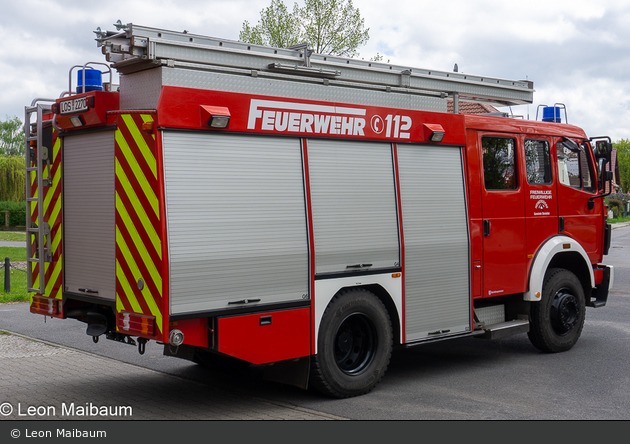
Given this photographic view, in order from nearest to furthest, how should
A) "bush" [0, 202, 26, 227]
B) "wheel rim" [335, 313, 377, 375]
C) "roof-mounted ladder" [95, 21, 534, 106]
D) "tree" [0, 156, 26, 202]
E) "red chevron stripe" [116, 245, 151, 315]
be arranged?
"red chevron stripe" [116, 245, 151, 315] → "roof-mounted ladder" [95, 21, 534, 106] → "wheel rim" [335, 313, 377, 375] → "bush" [0, 202, 26, 227] → "tree" [0, 156, 26, 202]

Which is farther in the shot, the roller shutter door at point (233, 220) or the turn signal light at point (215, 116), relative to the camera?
the turn signal light at point (215, 116)

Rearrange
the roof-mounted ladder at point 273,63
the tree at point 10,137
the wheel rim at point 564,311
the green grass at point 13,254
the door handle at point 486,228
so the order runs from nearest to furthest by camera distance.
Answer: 1. the roof-mounted ladder at point 273,63
2. the door handle at point 486,228
3. the wheel rim at point 564,311
4. the green grass at point 13,254
5. the tree at point 10,137

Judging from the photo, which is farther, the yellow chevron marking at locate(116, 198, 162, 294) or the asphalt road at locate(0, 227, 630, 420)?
the asphalt road at locate(0, 227, 630, 420)

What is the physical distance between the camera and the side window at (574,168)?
9.01 m

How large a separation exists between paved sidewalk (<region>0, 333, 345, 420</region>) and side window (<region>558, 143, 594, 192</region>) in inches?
188

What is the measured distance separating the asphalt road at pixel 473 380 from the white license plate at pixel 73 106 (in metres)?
3.09

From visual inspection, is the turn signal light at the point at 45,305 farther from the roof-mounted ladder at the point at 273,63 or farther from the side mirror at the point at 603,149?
the side mirror at the point at 603,149

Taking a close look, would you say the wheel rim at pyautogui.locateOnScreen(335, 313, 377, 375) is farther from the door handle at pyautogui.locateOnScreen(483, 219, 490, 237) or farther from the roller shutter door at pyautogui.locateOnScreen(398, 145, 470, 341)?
the door handle at pyautogui.locateOnScreen(483, 219, 490, 237)

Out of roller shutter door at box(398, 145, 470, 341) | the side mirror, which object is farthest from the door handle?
the side mirror

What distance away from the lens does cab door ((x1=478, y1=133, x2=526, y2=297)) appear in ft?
26.1

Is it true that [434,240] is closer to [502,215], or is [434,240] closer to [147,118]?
[502,215]

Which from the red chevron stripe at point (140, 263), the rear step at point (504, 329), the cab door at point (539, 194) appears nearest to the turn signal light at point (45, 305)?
the red chevron stripe at point (140, 263)

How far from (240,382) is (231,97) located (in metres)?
3.14

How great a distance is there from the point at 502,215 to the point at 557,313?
1629 millimetres
